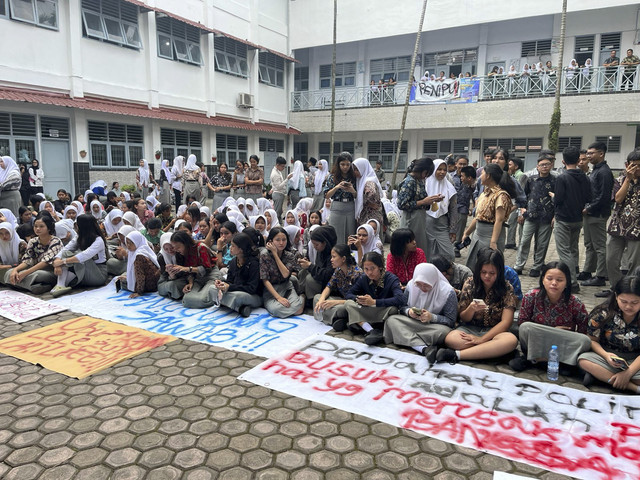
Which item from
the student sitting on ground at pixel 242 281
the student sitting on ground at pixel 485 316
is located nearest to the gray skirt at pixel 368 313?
the student sitting on ground at pixel 485 316

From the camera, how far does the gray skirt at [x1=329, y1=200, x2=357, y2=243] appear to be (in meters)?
5.61

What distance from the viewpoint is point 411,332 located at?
150 inches

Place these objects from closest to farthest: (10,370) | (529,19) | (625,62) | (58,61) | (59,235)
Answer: (10,370)
(59,235)
(58,61)
(625,62)
(529,19)

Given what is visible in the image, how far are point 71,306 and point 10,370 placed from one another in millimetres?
1604

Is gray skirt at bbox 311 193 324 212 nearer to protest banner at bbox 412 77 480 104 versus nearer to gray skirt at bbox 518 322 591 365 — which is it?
gray skirt at bbox 518 322 591 365

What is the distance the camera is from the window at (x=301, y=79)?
22.2 meters

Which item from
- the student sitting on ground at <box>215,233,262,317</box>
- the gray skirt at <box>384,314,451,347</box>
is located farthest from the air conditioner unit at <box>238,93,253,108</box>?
the gray skirt at <box>384,314,451,347</box>

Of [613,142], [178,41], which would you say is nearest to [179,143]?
[178,41]

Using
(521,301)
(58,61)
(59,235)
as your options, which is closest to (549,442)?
(521,301)

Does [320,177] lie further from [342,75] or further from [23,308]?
[342,75]

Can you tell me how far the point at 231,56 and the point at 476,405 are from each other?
710 inches

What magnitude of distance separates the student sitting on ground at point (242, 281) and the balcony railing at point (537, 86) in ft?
38.1

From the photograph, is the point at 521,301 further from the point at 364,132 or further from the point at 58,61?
the point at 364,132

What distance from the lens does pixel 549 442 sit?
257 cm
